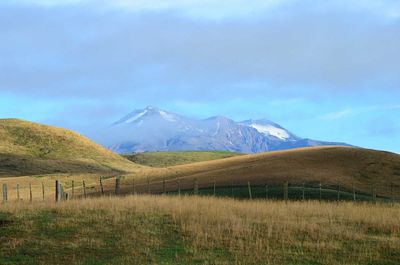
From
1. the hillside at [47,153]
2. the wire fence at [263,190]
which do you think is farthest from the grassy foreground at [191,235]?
the hillside at [47,153]

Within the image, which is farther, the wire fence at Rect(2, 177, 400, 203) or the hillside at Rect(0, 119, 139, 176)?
the hillside at Rect(0, 119, 139, 176)

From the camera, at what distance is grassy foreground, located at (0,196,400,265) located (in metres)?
17.2

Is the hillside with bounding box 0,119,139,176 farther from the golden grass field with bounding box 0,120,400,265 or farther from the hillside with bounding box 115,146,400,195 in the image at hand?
the golden grass field with bounding box 0,120,400,265

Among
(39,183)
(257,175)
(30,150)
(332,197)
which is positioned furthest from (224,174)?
(30,150)

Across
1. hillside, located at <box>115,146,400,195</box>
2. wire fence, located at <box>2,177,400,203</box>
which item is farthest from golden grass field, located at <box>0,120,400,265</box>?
hillside, located at <box>115,146,400,195</box>

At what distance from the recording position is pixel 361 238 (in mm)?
20703

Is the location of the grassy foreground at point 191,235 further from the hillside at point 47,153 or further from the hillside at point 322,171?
the hillside at point 47,153

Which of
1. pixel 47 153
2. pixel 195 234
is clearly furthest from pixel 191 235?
pixel 47 153

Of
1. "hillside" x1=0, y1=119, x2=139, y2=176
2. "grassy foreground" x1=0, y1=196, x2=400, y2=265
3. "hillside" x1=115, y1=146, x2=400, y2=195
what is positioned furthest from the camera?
"hillside" x1=0, y1=119, x2=139, y2=176

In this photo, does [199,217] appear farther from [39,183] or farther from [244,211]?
[39,183]

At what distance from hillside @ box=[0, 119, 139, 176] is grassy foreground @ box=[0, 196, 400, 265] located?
96.0m

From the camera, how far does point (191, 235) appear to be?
20.4 meters

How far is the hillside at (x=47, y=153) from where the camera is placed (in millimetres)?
123312

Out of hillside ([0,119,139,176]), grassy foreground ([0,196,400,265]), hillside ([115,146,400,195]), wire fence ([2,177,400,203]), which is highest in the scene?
hillside ([0,119,139,176])
